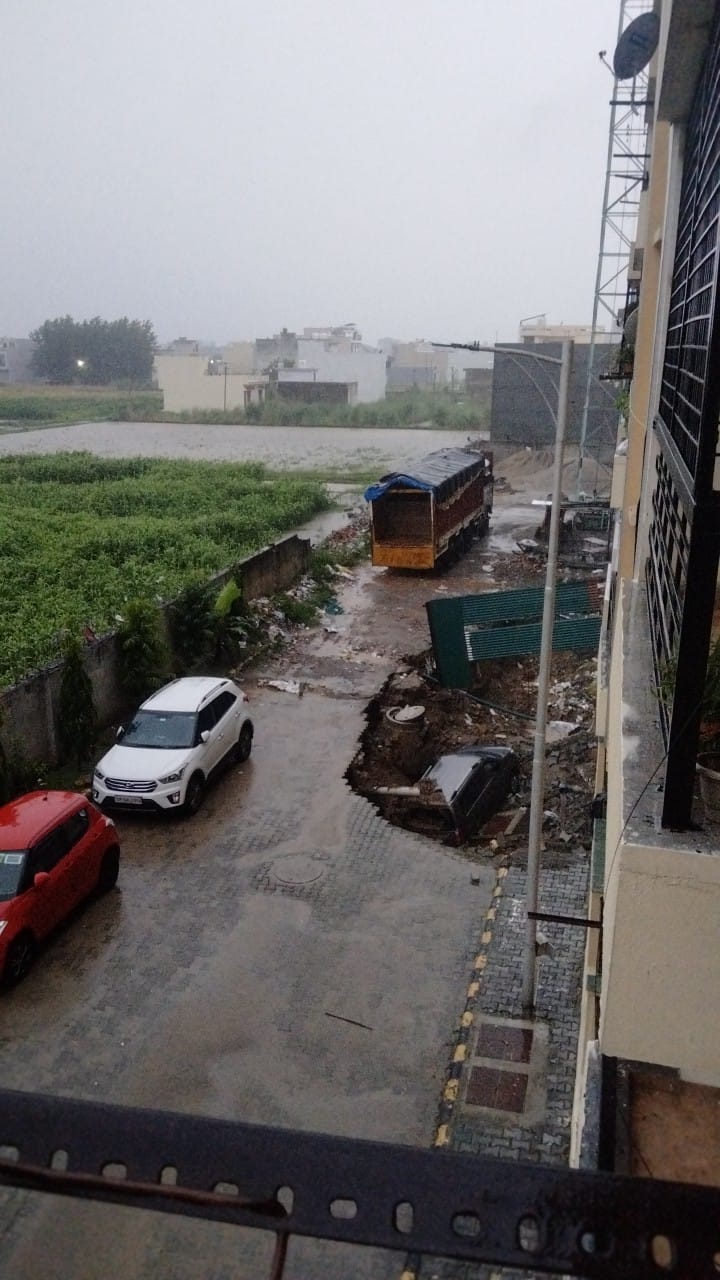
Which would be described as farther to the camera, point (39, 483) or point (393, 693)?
point (39, 483)

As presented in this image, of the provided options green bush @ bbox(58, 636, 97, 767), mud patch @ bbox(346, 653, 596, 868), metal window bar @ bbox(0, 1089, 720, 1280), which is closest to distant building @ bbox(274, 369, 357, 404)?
mud patch @ bbox(346, 653, 596, 868)

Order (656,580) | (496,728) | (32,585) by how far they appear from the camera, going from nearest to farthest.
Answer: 1. (656,580)
2. (496,728)
3. (32,585)

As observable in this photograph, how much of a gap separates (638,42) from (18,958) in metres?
12.9

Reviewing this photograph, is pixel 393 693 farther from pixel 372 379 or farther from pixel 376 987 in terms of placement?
pixel 372 379

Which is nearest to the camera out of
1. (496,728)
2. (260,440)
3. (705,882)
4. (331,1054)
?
(705,882)

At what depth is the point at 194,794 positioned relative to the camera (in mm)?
12883

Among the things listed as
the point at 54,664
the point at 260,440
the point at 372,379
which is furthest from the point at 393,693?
the point at 372,379

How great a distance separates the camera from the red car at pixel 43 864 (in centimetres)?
918

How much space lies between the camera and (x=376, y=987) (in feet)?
30.4

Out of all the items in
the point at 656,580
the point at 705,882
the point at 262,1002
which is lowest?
the point at 262,1002

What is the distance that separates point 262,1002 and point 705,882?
675 cm

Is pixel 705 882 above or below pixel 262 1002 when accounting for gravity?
above

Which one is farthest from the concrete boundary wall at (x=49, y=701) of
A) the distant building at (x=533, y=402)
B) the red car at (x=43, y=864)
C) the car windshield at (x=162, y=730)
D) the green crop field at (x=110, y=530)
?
the distant building at (x=533, y=402)

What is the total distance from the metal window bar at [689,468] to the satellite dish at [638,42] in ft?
24.0
